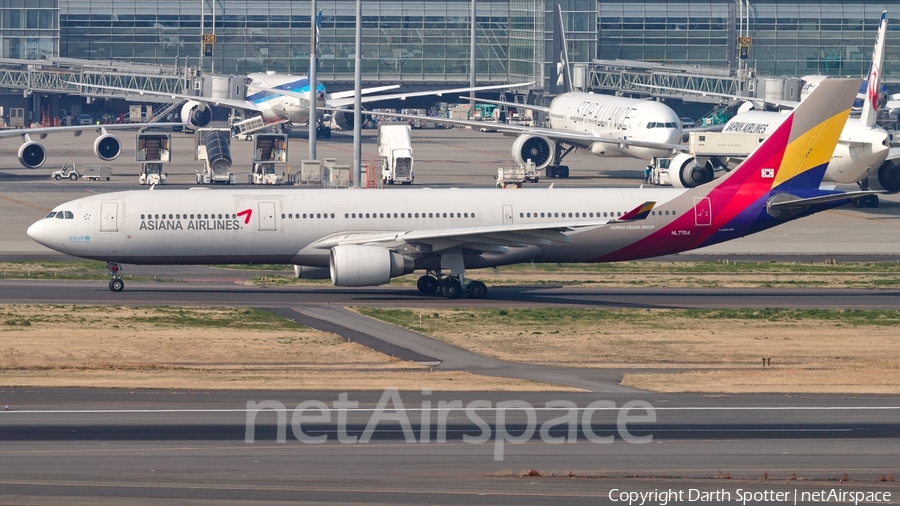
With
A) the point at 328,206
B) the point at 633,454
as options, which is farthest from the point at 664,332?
the point at 633,454

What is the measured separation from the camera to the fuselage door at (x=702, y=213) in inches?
1692

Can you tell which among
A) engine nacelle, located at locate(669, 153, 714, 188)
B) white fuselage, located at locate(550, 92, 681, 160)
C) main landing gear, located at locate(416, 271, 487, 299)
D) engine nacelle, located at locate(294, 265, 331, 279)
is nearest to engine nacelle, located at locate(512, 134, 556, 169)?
white fuselage, located at locate(550, 92, 681, 160)

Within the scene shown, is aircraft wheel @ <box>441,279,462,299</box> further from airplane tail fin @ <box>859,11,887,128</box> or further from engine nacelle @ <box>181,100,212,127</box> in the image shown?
engine nacelle @ <box>181,100,212,127</box>

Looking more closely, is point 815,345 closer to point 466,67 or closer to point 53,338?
point 53,338

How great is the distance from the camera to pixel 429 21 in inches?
6137

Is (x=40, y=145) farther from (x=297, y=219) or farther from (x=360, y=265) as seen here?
(x=360, y=265)

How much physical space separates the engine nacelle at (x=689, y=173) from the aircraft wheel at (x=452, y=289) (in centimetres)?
3627

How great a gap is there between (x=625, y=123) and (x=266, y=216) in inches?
1902

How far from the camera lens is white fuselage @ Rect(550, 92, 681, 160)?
3292 inches

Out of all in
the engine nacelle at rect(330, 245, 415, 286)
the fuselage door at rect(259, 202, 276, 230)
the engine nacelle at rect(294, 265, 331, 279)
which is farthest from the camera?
the engine nacelle at rect(294, 265, 331, 279)

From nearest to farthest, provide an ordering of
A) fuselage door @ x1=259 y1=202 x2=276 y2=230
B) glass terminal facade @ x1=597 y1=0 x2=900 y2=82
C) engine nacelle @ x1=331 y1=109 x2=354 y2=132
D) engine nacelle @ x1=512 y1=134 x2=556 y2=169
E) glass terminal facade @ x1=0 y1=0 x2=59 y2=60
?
fuselage door @ x1=259 y1=202 x2=276 y2=230, engine nacelle @ x1=512 y1=134 x2=556 y2=169, engine nacelle @ x1=331 y1=109 x2=354 y2=132, glass terminal facade @ x1=597 y1=0 x2=900 y2=82, glass terminal facade @ x1=0 y1=0 x2=59 y2=60

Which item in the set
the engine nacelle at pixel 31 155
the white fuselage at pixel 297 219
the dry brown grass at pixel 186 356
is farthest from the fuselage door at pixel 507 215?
the engine nacelle at pixel 31 155

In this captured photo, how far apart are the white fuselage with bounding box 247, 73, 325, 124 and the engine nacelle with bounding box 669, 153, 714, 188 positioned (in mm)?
48365

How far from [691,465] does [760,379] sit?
8.96 metres
